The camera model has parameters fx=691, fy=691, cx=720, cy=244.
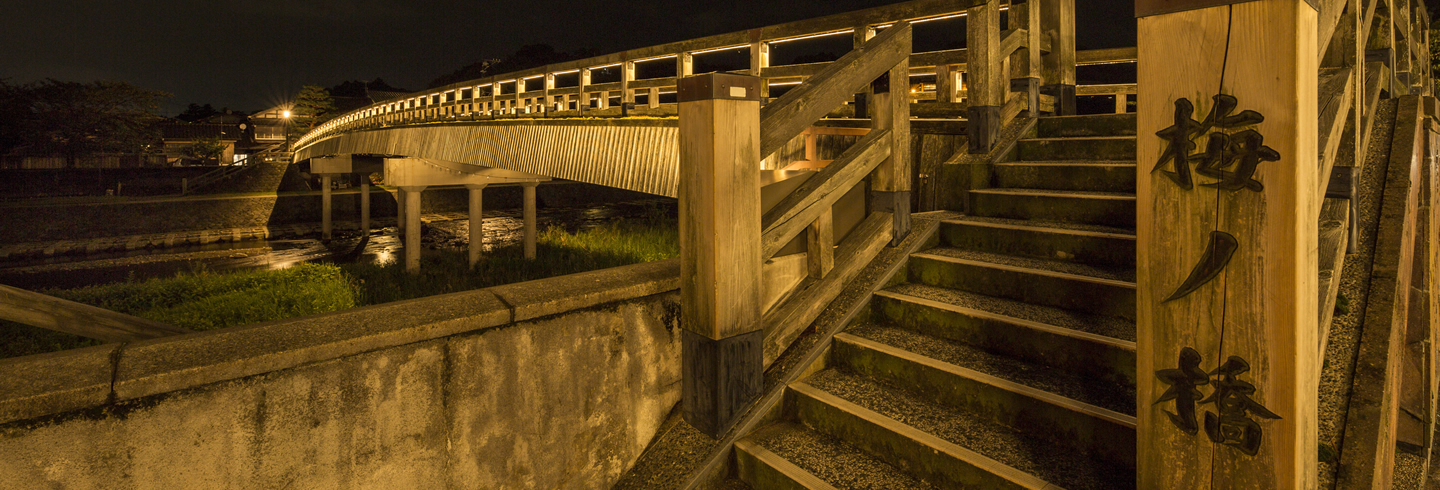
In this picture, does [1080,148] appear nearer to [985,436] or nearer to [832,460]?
[985,436]

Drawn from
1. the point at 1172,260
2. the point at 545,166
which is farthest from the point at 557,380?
the point at 545,166

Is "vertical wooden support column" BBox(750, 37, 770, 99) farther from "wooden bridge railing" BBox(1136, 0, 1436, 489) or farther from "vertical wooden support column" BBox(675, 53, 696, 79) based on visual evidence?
"wooden bridge railing" BBox(1136, 0, 1436, 489)

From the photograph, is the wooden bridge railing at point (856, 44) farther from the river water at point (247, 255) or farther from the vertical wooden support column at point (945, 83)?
the river water at point (247, 255)

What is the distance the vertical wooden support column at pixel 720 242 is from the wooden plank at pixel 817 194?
0.23m

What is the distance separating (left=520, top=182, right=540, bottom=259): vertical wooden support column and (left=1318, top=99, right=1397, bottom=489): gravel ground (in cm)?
1403

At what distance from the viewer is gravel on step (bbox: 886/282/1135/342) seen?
3006 millimetres

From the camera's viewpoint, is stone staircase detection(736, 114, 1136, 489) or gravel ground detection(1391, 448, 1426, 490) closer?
stone staircase detection(736, 114, 1136, 489)

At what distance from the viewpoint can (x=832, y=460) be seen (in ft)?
9.87

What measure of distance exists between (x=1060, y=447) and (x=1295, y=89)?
1.54m

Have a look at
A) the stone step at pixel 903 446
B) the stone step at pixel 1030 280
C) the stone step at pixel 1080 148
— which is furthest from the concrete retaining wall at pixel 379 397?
the stone step at pixel 1080 148

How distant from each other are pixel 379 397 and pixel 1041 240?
10.8 ft

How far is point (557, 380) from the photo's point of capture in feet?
10.2

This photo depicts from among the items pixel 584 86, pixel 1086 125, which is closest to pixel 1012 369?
pixel 1086 125

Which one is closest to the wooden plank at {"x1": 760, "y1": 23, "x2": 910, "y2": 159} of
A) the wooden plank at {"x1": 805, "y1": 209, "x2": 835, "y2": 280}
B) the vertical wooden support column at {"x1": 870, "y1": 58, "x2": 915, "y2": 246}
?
the vertical wooden support column at {"x1": 870, "y1": 58, "x2": 915, "y2": 246}
